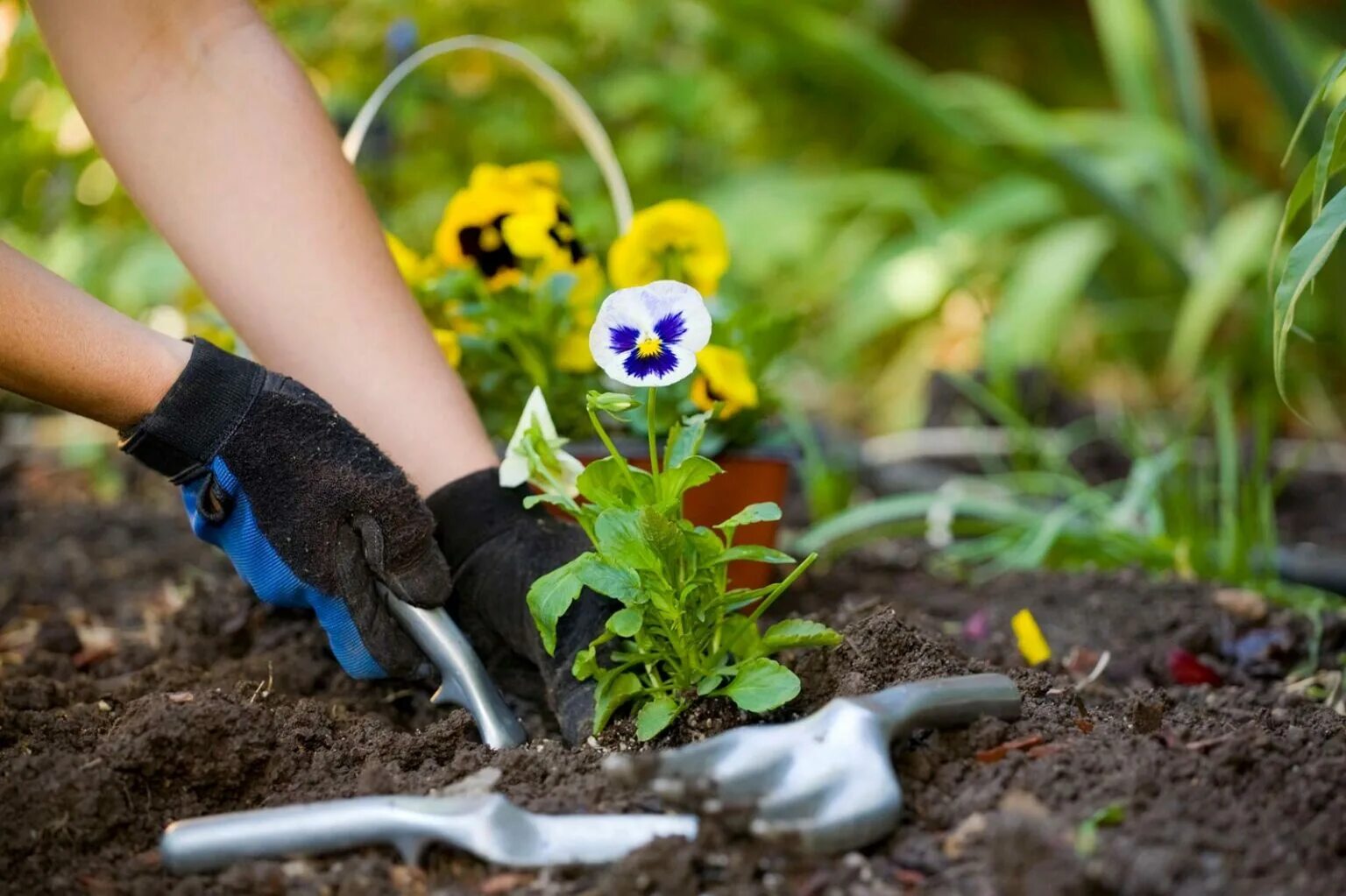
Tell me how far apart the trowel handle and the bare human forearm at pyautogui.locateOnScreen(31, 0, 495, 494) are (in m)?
0.54

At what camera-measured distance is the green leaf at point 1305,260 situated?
937 millimetres

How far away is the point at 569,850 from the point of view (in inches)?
31.6

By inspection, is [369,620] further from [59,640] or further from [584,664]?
[59,640]

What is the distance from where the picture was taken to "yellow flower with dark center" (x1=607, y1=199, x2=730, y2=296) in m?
1.40

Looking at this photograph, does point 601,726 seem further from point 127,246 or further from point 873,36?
point 873,36

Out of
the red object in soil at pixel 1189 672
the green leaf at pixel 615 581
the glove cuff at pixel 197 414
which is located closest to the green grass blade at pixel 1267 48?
the red object in soil at pixel 1189 672

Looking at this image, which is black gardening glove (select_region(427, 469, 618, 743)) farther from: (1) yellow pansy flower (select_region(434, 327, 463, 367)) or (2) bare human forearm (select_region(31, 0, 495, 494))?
(1) yellow pansy flower (select_region(434, 327, 463, 367))

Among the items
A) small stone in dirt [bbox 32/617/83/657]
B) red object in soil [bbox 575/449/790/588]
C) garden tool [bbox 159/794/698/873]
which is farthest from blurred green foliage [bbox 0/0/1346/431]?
garden tool [bbox 159/794/698/873]

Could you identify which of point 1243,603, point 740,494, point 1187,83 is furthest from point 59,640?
point 1187,83

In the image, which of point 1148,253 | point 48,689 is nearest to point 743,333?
point 48,689

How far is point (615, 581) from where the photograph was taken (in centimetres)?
97

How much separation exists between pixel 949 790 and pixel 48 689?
842 millimetres

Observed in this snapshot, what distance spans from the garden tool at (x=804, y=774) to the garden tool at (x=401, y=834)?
0.05 meters

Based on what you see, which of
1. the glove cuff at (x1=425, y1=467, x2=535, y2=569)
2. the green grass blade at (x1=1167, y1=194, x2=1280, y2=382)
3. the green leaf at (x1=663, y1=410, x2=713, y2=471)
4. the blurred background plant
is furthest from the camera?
the blurred background plant
